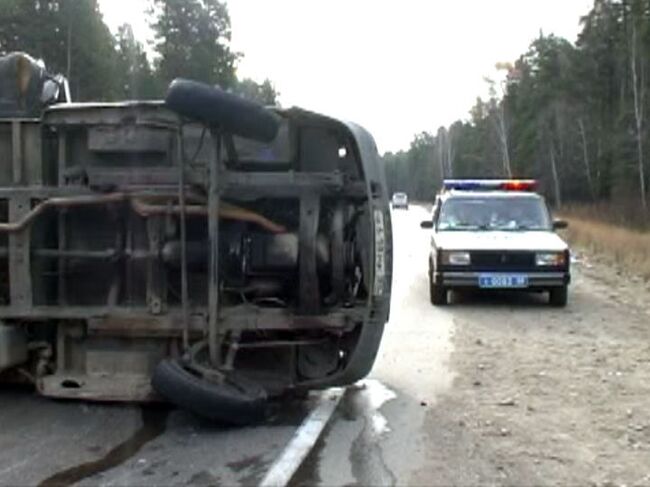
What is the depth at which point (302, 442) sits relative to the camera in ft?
20.4

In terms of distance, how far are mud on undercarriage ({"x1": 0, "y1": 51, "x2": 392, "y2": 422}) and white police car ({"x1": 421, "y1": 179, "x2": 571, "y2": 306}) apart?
279 inches

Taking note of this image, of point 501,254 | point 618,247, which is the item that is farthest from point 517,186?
point 618,247

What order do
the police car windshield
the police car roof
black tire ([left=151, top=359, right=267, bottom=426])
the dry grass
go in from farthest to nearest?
the dry grass
the police car roof
the police car windshield
black tire ([left=151, top=359, right=267, bottom=426])

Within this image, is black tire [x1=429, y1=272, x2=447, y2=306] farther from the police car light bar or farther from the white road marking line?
the white road marking line

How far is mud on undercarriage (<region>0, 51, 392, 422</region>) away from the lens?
6.68m

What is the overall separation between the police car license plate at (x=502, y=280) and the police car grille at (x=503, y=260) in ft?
0.40

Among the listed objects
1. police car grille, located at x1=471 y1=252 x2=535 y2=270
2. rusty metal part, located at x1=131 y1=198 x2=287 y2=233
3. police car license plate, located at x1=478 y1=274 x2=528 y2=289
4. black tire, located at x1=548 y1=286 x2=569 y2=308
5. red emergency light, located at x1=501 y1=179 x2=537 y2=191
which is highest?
red emergency light, located at x1=501 y1=179 x2=537 y2=191

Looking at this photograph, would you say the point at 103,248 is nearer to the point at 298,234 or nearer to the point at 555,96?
the point at 298,234

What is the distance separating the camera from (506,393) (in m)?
7.85

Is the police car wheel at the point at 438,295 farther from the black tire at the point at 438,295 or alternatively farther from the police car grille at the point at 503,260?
the police car grille at the point at 503,260

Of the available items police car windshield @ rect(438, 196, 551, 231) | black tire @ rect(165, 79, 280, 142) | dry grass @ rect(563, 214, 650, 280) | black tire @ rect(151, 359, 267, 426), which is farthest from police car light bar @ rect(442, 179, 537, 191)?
black tire @ rect(151, 359, 267, 426)

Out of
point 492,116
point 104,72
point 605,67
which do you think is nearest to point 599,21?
point 605,67

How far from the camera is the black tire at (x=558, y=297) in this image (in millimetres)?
13977

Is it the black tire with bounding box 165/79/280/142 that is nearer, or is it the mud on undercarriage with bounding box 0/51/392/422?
the black tire with bounding box 165/79/280/142
